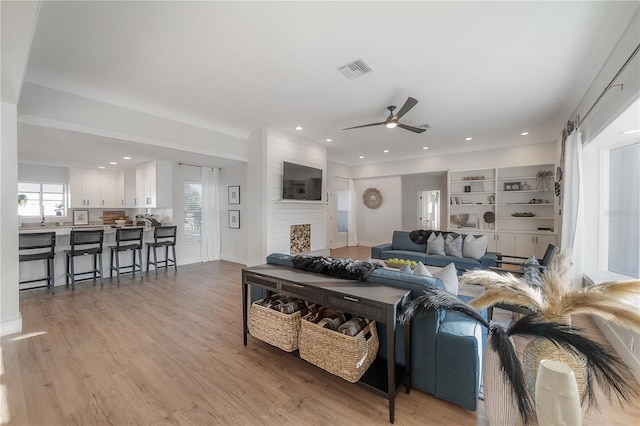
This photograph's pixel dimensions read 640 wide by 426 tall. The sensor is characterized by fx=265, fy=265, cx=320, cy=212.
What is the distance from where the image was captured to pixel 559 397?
3.01 feet

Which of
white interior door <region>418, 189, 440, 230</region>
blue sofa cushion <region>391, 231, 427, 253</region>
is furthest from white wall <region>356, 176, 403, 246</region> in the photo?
blue sofa cushion <region>391, 231, 427, 253</region>

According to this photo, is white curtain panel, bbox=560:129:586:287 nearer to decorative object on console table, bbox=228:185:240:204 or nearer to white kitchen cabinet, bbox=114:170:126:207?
decorative object on console table, bbox=228:185:240:204

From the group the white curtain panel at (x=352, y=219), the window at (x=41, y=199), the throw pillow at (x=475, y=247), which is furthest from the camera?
the white curtain panel at (x=352, y=219)

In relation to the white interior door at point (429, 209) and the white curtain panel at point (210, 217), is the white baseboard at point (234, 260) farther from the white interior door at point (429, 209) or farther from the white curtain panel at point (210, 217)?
the white interior door at point (429, 209)

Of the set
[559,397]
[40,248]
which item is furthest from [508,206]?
[40,248]

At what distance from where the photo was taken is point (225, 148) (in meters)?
5.47

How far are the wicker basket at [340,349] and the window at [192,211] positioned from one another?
17.6 ft

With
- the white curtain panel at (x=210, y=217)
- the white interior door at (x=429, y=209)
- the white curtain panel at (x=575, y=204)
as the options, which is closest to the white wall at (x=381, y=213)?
the white interior door at (x=429, y=209)

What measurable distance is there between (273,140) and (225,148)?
100cm

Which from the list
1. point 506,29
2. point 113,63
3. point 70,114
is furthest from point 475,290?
point 70,114

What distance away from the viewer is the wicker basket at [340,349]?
5.96 ft

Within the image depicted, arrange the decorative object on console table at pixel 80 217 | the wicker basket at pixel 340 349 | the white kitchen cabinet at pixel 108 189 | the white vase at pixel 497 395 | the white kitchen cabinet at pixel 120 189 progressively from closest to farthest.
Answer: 1. the white vase at pixel 497 395
2. the wicker basket at pixel 340 349
3. the decorative object on console table at pixel 80 217
4. the white kitchen cabinet at pixel 108 189
5. the white kitchen cabinet at pixel 120 189

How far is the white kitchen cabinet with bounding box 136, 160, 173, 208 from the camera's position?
227 inches

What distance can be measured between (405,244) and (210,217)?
4863 millimetres
